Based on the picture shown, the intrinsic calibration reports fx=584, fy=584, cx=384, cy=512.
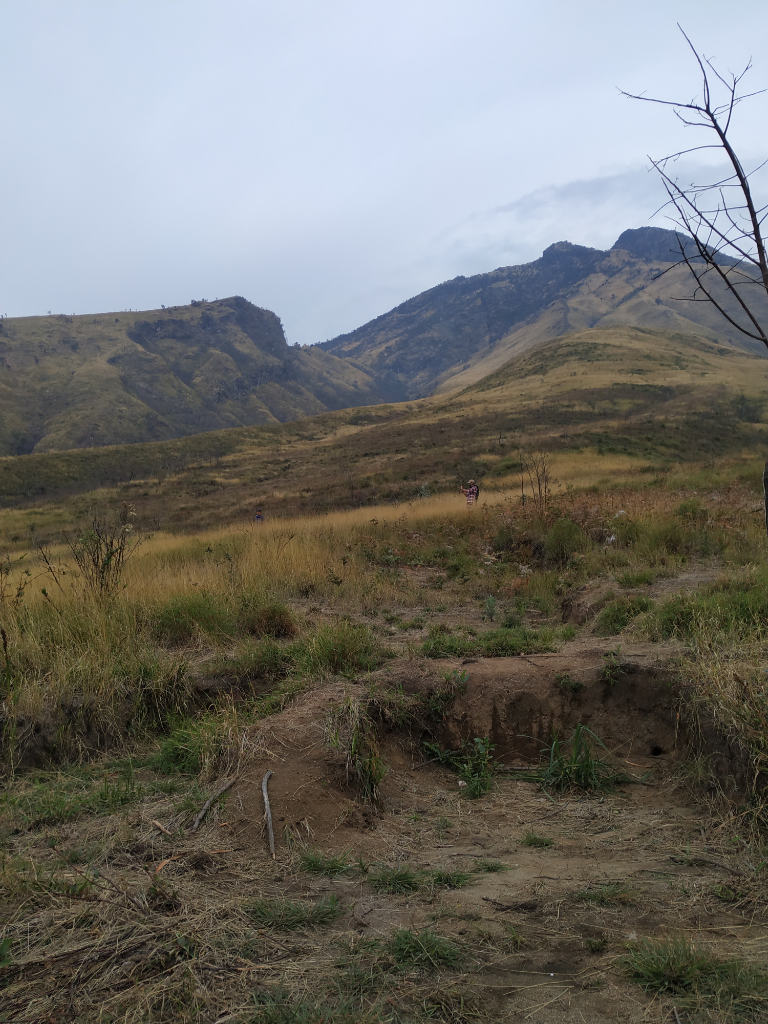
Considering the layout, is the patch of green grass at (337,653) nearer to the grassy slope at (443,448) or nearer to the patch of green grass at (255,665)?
the patch of green grass at (255,665)

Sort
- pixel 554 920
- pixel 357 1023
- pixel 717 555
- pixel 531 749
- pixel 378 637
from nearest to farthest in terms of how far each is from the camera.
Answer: pixel 357 1023, pixel 554 920, pixel 531 749, pixel 378 637, pixel 717 555

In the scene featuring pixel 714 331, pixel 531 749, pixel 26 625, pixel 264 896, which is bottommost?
pixel 531 749

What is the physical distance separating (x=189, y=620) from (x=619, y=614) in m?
Answer: 4.39

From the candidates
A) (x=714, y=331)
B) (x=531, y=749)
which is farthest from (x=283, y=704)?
(x=714, y=331)

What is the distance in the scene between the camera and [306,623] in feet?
20.3

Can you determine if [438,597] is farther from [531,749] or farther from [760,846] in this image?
[760,846]

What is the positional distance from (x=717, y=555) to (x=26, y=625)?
845 centimetres

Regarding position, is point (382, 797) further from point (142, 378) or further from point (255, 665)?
point (142, 378)

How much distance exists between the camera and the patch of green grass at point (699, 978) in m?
1.92

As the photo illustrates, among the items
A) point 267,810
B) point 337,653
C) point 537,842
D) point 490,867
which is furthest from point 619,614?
point 267,810

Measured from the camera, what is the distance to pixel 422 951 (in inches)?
86.9

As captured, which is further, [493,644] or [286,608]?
[286,608]

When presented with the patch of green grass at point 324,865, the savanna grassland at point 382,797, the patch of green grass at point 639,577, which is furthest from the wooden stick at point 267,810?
the patch of green grass at point 639,577

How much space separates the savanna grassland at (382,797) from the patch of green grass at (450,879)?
0.7 inches
